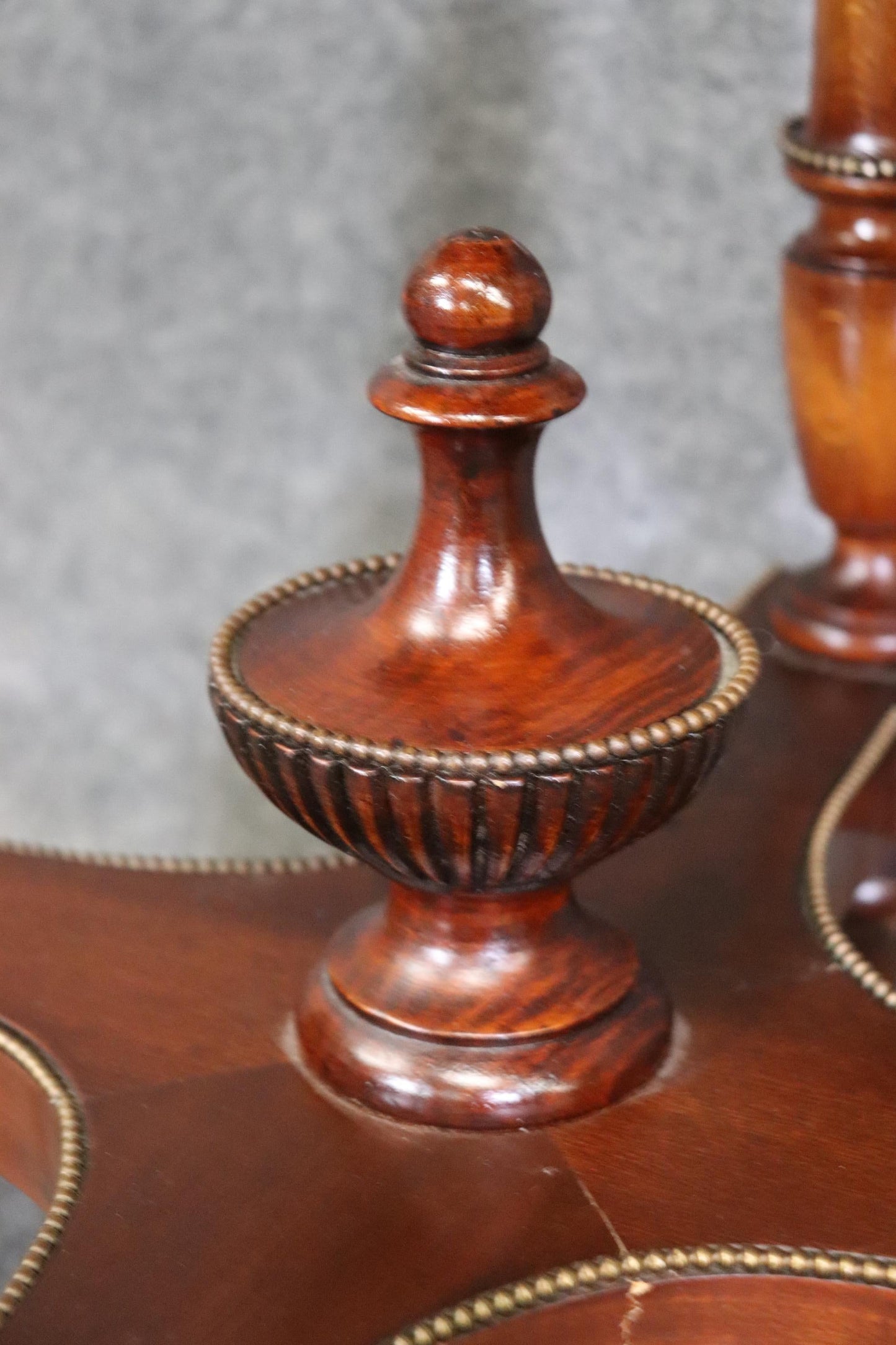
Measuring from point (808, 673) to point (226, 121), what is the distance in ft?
1.70

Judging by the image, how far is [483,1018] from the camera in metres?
0.57

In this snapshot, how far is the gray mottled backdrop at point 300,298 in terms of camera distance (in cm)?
112

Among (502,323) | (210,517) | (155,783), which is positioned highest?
(502,323)

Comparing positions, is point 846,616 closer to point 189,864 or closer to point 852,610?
point 852,610

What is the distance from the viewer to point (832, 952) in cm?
68

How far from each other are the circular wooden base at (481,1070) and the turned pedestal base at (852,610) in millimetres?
367

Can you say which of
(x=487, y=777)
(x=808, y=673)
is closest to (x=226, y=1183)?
(x=487, y=777)

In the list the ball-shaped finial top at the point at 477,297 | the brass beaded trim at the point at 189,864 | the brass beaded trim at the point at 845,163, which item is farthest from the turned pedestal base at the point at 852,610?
the ball-shaped finial top at the point at 477,297

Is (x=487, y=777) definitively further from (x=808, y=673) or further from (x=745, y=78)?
(x=745, y=78)

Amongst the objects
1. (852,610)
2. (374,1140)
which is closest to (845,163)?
(852,610)

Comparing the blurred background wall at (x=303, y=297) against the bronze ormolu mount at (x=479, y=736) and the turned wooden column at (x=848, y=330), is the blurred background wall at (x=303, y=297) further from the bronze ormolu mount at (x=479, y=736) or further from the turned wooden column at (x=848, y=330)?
the bronze ormolu mount at (x=479, y=736)

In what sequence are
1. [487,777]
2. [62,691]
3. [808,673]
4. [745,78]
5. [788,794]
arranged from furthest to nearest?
1. [62,691]
2. [745,78]
3. [808,673]
4. [788,794]
5. [487,777]

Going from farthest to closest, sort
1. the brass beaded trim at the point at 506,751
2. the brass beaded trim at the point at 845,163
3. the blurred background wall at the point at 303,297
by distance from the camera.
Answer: the blurred background wall at the point at 303,297
the brass beaded trim at the point at 845,163
the brass beaded trim at the point at 506,751

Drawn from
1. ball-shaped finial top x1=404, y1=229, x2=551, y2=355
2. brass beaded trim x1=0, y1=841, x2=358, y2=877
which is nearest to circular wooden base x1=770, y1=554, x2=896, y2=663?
brass beaded trim x1=0, y1=841, x2=358, y2=877
